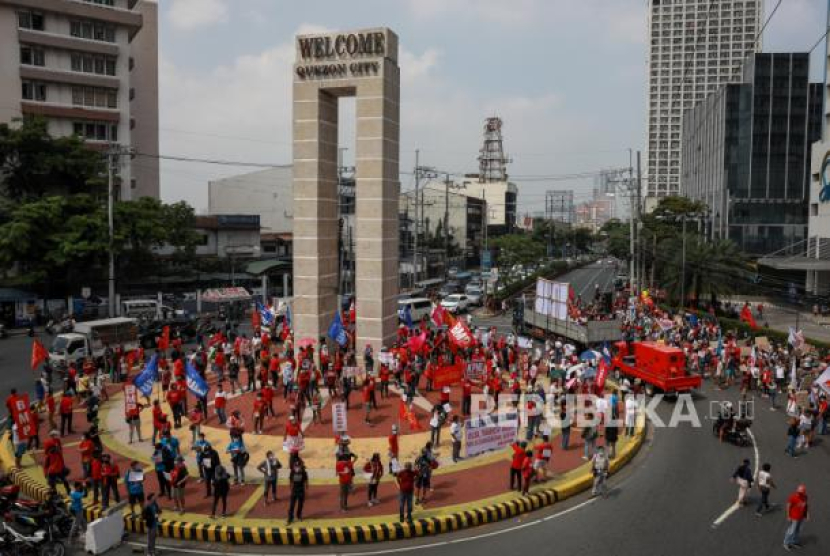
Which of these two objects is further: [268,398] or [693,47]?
[693,47]

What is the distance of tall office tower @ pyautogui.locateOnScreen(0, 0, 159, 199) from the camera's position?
195ft

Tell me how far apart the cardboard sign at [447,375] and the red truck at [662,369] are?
8.49 meters

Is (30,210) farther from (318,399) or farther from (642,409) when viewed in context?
(642,409)

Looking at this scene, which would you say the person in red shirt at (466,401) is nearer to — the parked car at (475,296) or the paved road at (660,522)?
the paved road at (660,522)

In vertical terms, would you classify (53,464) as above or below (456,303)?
below

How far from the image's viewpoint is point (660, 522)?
54.2 feet

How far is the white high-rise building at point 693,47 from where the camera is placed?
186m

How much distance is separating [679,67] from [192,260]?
171805 mm

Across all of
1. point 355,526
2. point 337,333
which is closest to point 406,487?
point 355,526

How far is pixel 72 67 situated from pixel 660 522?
65.1 metres

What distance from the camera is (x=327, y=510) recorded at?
17.0m

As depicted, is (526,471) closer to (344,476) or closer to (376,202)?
(344,476)

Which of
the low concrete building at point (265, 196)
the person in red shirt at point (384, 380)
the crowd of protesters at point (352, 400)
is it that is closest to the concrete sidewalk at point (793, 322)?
the crowd of protesters at point (352, 400)

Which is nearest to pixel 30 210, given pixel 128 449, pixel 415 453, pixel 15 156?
pixel 15 156
